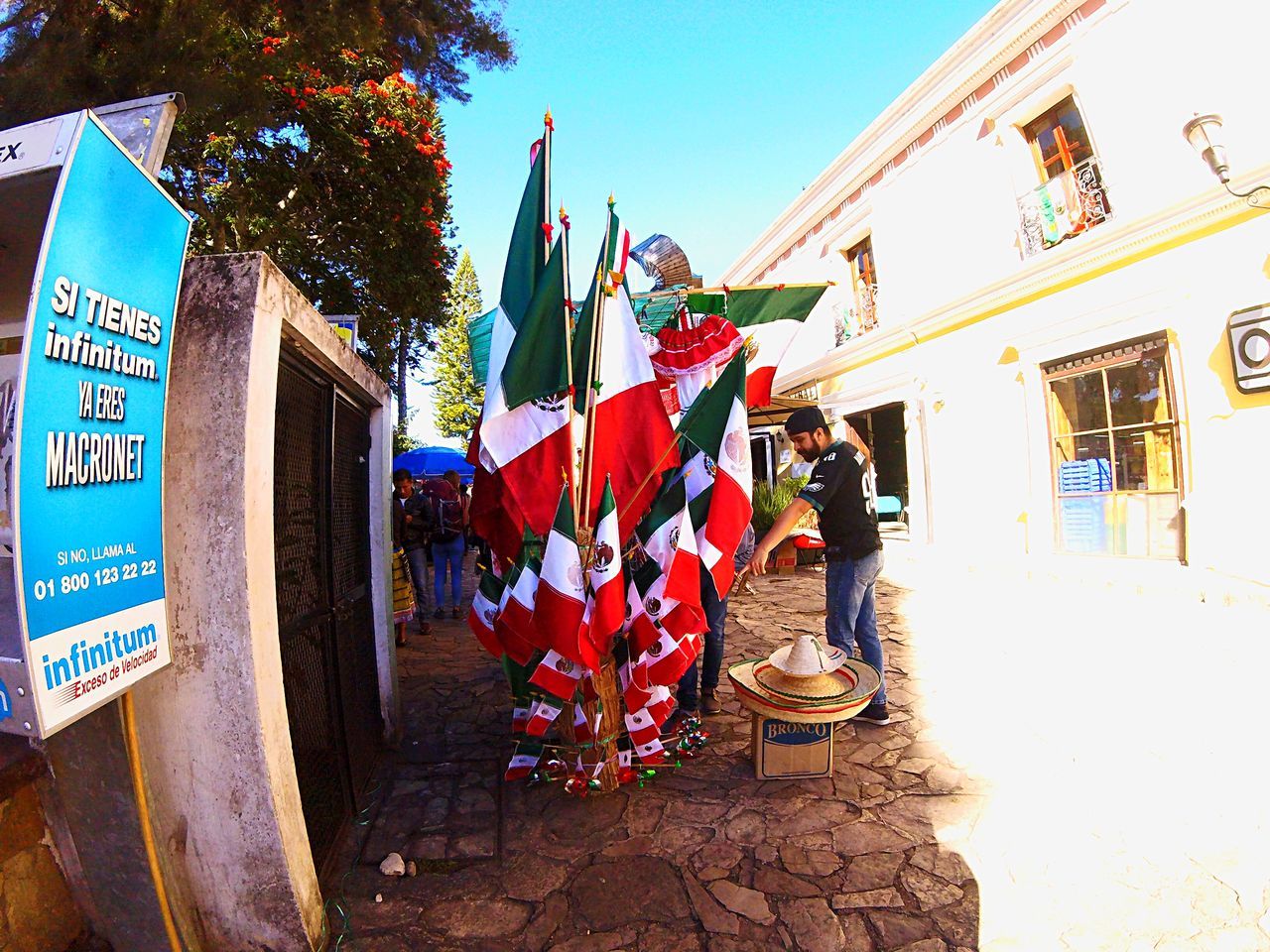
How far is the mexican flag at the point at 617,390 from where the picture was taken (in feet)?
10.6

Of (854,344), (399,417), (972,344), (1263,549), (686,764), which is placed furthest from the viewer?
(399,417)

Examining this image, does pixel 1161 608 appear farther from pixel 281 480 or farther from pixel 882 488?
pixel 281 480

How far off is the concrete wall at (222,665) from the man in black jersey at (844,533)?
8.57 feet

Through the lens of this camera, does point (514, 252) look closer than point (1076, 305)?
Yes

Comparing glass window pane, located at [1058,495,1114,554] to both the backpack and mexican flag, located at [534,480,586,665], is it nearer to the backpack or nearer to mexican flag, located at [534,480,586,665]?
the backpack

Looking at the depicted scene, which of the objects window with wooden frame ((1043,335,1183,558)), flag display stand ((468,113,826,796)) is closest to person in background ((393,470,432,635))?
flag display stand ((468,113,826,796))

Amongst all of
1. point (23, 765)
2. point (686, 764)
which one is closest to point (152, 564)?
point (23, 765)

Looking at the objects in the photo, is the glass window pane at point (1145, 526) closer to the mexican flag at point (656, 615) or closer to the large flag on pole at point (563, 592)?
the mexican flag at point (656, 615)

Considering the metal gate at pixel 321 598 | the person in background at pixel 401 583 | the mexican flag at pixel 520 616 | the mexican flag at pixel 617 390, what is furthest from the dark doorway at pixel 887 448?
the metal gate at pixel 321 598

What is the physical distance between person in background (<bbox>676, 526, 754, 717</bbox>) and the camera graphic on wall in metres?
5.84

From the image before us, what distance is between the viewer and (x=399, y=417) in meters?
27.5

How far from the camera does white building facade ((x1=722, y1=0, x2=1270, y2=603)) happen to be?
21.8ft

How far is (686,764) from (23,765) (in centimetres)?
283

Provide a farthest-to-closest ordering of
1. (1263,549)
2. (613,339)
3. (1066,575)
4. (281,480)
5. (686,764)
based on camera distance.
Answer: (1066,575) < (1263,549) < (686,764) < (613,339) < (281,480)
